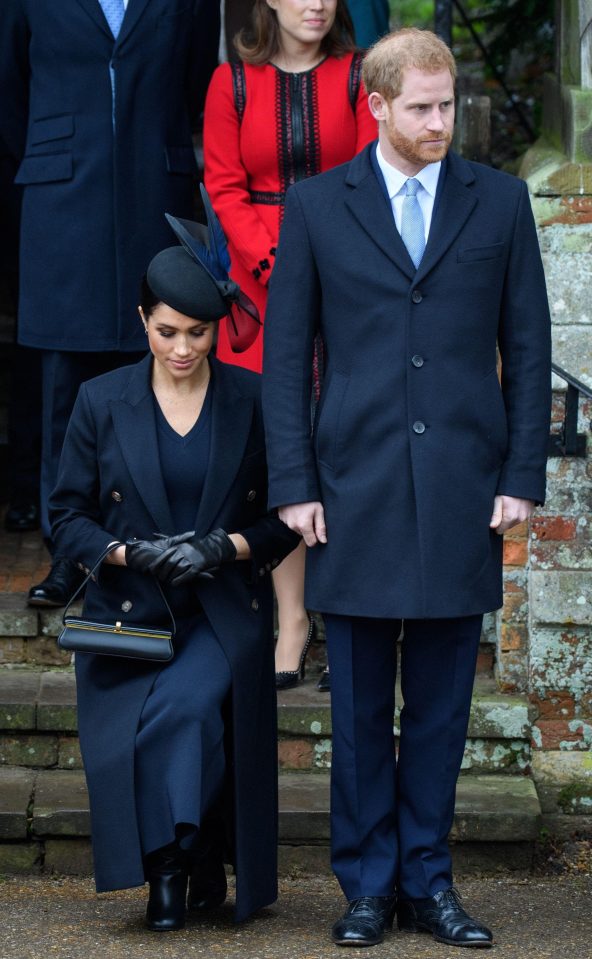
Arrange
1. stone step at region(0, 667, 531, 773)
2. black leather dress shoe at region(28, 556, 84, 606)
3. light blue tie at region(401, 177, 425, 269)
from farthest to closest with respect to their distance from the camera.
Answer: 1. black leather dress shoe at region(28, 556, 84, 606)
2. stone step at region(0, 667, 531, 773)
3. light blue tie at region(401, 177, 425, 269)

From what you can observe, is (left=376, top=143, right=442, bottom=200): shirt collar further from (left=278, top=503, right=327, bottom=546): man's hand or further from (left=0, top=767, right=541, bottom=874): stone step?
(left=0, top=767, right=541, bottom=874): stone step

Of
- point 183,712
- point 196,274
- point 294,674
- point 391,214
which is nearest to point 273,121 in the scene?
point 196,274

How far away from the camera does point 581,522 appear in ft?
16.2

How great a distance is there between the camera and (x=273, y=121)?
484 cm

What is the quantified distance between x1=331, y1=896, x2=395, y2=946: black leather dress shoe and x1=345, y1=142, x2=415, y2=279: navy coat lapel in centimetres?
139

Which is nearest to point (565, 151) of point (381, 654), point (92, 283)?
point (92, 283)

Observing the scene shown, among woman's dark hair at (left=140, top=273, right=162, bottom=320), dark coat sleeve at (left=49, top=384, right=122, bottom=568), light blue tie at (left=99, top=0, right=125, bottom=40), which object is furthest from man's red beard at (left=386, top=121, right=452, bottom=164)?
light blue tie at (left=99, top=0, right=125, bottom=40)

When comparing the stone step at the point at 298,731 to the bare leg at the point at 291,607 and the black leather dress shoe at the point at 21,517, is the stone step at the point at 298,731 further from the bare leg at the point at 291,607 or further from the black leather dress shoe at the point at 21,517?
the black leather dress shoe at the point at 21,517

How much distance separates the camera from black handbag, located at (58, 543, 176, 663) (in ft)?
12.7

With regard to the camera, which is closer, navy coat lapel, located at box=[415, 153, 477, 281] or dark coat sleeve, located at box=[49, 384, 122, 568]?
navy coat lapel, located at box=[415, 153, 477, 281]

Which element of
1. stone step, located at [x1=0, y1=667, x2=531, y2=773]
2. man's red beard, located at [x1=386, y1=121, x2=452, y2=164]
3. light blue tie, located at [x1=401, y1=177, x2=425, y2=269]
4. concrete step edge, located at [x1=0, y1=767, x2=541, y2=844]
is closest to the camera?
man's red beard, located at [x1=386, y1=121, x2=452, y2=164]

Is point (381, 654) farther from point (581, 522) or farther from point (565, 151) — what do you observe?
point (565, 151)

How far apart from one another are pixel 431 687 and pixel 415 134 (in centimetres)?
122

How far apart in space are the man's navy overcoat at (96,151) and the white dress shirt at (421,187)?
152cm
